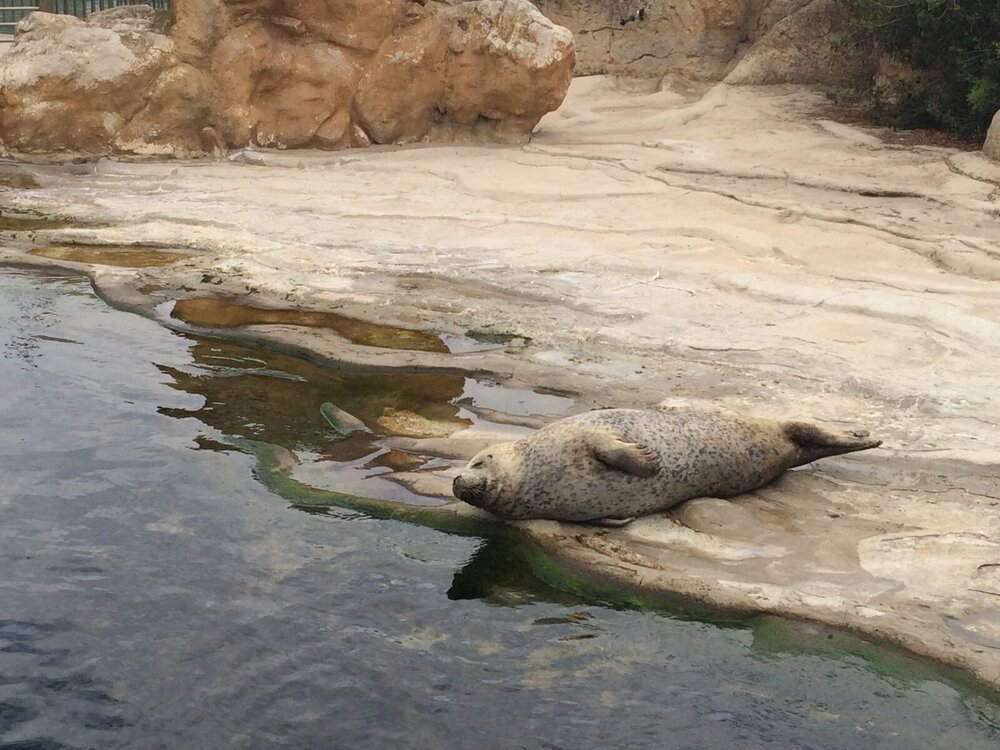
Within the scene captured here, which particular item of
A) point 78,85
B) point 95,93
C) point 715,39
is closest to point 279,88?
point 95,93

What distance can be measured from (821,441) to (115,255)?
5668 millimetres

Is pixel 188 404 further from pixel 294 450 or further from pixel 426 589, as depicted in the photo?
pixel 426 589

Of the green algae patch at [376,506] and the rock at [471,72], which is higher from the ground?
the rock at [471,72]

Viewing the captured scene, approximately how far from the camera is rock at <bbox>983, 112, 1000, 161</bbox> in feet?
35.7

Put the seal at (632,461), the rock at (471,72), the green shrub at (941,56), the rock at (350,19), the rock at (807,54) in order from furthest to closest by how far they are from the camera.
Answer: the rock at (807,54) < the rock at (471,72) < the rock at (350,19) < the green shrub at (941,56) < the seal at (632,461)

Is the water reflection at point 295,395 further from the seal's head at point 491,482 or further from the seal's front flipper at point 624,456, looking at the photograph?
the seal's front flipper at point 624,456

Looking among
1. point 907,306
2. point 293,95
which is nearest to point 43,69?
point 293,95

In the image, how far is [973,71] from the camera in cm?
1189

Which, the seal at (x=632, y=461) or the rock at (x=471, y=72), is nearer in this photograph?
the seal at (x=632, y=461)

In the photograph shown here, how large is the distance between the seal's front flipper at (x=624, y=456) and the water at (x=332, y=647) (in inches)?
A: 22.5

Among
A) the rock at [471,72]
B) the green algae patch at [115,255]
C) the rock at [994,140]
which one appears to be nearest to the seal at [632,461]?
the green algae patch at [115,255]

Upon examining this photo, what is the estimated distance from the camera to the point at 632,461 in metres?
5.15

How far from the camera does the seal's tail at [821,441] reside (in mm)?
5473

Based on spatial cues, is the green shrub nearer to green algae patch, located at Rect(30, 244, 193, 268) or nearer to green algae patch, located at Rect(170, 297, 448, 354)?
green algae patch, located at Rect(170, 297, 448, 354)
